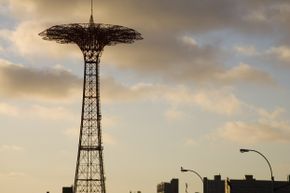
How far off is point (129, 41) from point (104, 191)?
26.8 metres

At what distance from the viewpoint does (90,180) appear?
16425 centimetres

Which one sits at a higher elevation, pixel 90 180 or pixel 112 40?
pixel 112 40

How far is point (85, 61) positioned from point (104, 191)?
2312cm

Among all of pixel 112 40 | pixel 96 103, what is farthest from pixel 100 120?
pixel 112 40

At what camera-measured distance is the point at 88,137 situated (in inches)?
6422

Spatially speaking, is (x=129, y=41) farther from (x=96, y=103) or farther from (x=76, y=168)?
(x=76, y=168)

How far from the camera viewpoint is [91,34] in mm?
164750

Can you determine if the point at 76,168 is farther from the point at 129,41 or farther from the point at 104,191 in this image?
the point at 129,41

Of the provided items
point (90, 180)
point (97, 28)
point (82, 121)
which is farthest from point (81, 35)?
point (90, 180)

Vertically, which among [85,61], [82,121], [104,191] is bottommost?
[104,191]

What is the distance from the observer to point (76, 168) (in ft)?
538

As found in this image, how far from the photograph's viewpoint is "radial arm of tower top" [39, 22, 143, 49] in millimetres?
164375

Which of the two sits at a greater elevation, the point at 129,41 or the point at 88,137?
the point at 129,41

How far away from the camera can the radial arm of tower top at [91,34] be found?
539 ft
